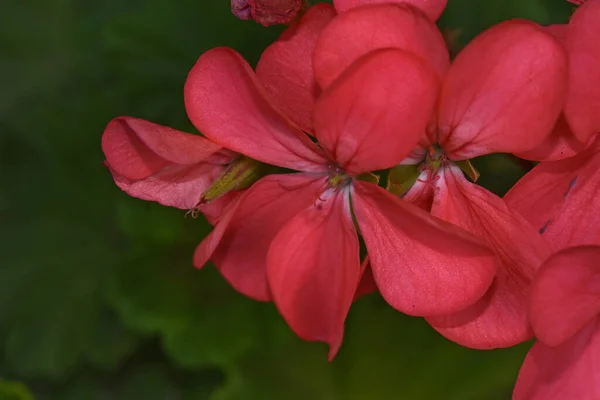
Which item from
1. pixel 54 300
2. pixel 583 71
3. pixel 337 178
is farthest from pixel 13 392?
pixel 583 71

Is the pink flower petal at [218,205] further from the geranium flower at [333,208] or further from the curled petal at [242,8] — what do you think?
the curled petal at [242,8]

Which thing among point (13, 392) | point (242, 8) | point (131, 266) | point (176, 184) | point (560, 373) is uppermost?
point (242, 8)

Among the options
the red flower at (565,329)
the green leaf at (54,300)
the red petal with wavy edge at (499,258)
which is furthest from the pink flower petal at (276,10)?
the green leaf at (54,300)

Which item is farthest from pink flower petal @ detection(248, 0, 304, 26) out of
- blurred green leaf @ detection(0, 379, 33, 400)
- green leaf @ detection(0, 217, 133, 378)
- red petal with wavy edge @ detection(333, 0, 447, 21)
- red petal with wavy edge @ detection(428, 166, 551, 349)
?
blurred green leaf @ detection(0, 379, 33, 400)

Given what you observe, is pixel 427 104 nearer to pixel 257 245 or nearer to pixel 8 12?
pixel 257 245

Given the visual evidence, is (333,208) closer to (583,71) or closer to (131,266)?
(583,71)

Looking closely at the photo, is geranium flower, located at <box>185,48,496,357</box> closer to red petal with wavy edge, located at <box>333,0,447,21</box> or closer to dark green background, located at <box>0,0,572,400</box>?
red petal with wavy edge, located at <box>333,0,447,21</box>
